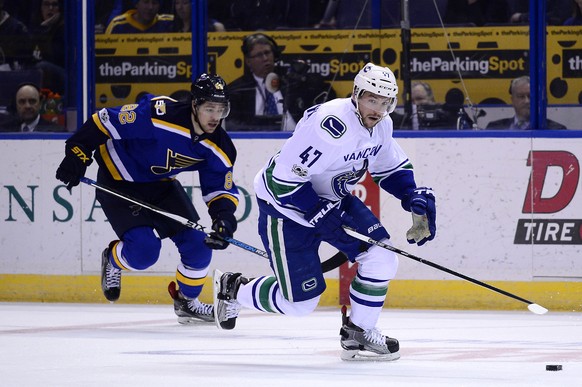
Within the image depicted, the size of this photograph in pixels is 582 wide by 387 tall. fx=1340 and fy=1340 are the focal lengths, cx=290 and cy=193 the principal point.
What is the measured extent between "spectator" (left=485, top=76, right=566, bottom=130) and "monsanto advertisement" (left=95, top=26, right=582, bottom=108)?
0.04 m

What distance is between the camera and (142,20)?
7.83 metres

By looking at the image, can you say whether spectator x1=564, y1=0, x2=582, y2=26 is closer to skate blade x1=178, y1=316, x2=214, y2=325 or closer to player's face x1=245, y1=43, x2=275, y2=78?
player's face x1=245, y1=43, x2=275, y2=78

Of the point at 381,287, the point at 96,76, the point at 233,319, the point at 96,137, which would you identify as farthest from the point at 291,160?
the point at 96,76

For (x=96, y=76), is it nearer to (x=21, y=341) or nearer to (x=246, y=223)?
(x=246, y=223)

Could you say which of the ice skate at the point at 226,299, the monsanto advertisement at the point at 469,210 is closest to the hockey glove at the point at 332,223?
the ice skate at the point at 226,299

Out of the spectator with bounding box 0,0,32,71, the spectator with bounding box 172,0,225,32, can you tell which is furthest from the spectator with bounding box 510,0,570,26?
the spectator with bounding box 0,0,32,71

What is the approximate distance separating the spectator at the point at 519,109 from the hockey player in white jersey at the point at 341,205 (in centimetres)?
217

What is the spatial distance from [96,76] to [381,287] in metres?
3.38

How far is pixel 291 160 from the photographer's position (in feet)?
16.1

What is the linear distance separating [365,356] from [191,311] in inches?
59.4

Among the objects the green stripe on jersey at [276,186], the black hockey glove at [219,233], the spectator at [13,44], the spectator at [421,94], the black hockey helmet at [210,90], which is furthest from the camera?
the spectator at [13,44]

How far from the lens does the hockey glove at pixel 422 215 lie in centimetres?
502

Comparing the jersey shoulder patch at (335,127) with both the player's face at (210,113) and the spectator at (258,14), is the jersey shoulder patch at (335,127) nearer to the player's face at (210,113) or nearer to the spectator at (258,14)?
the player's face at (210,113)

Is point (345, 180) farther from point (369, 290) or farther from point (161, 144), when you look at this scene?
point (161, 144)
